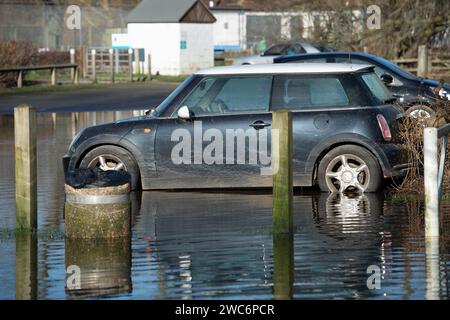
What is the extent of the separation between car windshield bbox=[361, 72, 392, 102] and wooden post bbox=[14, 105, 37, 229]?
15.6ft

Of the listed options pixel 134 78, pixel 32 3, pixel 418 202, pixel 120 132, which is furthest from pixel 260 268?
pixel 32 3

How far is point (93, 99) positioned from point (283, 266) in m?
27.6

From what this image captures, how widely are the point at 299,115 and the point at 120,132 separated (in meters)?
2.20

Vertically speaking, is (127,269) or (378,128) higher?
(378,128)

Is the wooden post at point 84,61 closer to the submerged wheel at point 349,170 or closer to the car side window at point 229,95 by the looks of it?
the car side window at point 229,95

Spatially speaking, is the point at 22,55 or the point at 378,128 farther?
the point at 22,55

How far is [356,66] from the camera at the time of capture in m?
13.9

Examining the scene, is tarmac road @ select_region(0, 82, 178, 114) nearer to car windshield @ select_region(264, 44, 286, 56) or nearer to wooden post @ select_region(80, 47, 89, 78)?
car windshield @ select_region(264, 44, 286, 56)

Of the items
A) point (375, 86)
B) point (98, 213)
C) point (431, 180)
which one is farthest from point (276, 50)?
point (431, 180)

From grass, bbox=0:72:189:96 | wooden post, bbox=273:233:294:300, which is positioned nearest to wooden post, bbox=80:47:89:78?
grass, bbox=0:72:189:96

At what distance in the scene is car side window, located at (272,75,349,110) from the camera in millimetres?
13711

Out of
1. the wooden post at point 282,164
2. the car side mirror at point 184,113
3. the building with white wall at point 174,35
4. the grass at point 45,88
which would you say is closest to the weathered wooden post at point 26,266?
the wooden post at point 282,164
